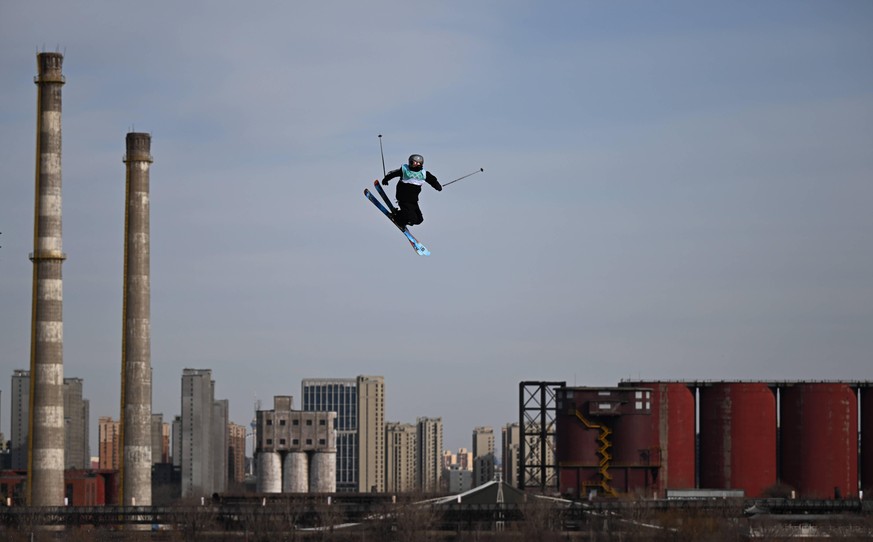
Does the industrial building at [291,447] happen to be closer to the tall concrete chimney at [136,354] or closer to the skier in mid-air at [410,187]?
the tall concrete chimney at [136,354]

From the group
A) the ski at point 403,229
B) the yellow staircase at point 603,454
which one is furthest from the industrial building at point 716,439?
the ski at point 403,229

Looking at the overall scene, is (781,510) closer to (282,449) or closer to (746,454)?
(746,454)

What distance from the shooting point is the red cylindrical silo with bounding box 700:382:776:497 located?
117 m

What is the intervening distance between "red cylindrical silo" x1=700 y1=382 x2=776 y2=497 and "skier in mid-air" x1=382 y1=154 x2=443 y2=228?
8737cm

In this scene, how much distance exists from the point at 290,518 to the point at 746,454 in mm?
41979

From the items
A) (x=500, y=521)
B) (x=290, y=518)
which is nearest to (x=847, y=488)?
(x=500, y=521)

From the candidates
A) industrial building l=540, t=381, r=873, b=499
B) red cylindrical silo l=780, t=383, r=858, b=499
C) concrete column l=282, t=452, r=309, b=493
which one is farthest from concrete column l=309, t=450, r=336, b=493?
red cylindrical silo l=780, t=383, r=858, b=499

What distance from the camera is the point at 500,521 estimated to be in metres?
102

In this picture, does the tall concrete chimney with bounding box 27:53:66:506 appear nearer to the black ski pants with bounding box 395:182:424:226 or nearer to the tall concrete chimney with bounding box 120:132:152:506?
the tall concrete chimney with bounding box 120:132:152:506

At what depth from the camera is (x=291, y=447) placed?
150 m

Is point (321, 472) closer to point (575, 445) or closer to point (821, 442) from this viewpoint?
point (575, 445)

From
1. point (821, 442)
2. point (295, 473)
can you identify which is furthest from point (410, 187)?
point (295, 473)

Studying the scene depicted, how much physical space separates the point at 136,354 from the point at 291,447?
134 feet

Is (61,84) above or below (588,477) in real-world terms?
above
